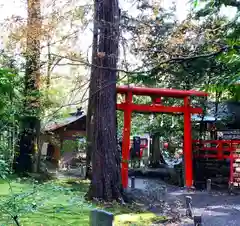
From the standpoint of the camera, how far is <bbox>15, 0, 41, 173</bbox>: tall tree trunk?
35.4 ft

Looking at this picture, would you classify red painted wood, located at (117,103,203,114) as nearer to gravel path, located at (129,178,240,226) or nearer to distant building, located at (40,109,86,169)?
gravel path, located at (129,178,240,226)

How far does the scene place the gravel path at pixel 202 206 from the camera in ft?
24.6

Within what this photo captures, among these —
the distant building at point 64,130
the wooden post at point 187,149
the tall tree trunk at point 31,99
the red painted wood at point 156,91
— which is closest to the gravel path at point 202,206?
the wooden post at point 187,149

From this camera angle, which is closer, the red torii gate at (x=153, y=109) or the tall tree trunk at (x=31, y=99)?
the tall tree trunk at (x=31, y=99)

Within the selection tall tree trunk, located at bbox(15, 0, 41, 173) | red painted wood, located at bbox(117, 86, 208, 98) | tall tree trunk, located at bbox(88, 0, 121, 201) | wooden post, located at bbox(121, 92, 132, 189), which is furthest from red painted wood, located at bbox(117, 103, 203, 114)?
tall tree trunk, located at bbox(88, 0, 121, 201)

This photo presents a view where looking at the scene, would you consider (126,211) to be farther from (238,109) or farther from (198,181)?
(238,109)

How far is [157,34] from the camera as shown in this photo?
9.25 m

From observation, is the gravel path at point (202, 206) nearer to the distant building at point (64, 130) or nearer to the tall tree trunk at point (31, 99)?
the tall tree trunk at point (31, 99)

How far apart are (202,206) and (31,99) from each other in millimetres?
7133

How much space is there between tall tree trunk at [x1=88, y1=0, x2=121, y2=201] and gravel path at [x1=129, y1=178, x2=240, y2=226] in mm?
1136

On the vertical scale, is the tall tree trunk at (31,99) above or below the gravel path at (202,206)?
above

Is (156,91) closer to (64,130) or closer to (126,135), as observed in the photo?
(126,135)

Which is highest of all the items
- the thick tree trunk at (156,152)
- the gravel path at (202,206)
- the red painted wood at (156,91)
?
the red painted wood at (156,91)

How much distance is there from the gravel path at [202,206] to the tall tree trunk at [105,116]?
3.73 ft
